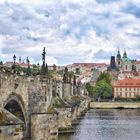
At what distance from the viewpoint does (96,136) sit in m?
61.0

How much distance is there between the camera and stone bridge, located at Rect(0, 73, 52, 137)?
35375 millimetres

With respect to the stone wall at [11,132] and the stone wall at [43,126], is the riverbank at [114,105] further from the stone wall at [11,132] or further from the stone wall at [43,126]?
the stone wall at [11,132]

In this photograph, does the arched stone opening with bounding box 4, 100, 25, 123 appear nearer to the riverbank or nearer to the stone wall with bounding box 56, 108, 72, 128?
the stone wall with bounding box 56, 108, 72, 128

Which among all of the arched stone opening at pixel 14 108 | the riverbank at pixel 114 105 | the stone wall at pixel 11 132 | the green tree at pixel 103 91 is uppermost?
the green tree at pixel 103 91

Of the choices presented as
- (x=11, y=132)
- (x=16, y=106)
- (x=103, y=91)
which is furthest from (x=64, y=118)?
(x=103, y=91)

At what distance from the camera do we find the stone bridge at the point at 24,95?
35.4 metres

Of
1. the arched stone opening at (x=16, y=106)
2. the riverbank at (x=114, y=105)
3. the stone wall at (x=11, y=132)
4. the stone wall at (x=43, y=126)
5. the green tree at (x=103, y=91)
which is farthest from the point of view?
the green tree at (x=103, y=91)

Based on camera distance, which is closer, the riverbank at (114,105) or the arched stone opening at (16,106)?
the arched stone opening at (16,106)

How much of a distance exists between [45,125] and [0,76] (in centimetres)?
1451

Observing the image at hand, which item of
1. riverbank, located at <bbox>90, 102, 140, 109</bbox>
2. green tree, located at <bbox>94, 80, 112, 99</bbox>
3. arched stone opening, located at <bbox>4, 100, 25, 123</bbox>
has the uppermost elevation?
green tree, located at <bbox>94, 80, 112, 99</bbox>

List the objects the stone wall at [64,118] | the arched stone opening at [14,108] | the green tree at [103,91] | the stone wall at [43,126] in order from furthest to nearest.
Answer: the green tree at [103,91]
the stone wall at [64,118]
the stone wall at [43,126]
the arched stone opening at [14,108]

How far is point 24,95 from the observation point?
41.4 m

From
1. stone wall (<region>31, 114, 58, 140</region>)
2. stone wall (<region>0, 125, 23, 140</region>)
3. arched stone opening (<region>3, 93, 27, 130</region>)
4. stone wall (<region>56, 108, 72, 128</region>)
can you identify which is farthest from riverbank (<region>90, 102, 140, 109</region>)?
stone wall (<region>0, 125, 23, 140</region>)

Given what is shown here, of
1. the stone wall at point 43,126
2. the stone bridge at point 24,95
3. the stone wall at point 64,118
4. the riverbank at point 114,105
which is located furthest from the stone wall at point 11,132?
the riverbank at point 114,105
